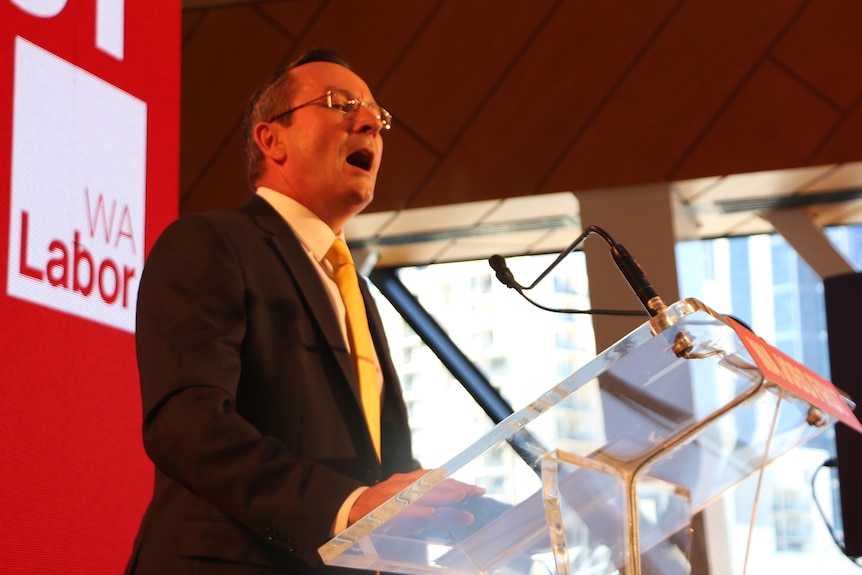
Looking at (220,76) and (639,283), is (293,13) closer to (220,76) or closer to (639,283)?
Answer: (220,76)

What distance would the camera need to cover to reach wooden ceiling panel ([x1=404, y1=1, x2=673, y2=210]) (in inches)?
180

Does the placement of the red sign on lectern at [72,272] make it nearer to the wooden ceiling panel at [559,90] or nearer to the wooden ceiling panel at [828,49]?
the wooden ceiling panel at [559,90]

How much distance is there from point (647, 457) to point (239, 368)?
1.93ft

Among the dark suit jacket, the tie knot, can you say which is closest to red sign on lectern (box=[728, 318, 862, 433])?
the dark suit jacket

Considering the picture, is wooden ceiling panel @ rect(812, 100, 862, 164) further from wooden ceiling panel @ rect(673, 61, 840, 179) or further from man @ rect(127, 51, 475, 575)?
man @ rect(127, 51, 475, 575)

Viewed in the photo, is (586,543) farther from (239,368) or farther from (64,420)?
(64,420)

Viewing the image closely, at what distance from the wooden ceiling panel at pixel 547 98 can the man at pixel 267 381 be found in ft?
8.72

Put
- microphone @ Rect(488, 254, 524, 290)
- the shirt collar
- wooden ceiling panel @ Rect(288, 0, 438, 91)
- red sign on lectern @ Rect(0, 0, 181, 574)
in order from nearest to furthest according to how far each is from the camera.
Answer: microphone @ Rect(488, 254, 524, 290)
the shirt collar
red sign on lectern @ Rect(0, 0, 181, 574)
wooden ceiling panel @ Rect(288, 0, 438, 91)

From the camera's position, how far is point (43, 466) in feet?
7.67

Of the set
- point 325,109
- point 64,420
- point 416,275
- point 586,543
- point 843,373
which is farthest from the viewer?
point 416,275

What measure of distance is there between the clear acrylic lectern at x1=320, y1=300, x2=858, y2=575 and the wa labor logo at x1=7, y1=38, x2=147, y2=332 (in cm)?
139

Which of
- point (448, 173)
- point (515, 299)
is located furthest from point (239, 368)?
point (515, 299)

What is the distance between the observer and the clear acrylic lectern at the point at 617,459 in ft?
3.61

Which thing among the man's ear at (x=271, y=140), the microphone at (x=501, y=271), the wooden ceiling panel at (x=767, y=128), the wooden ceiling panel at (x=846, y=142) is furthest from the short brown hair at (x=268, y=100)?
the wooden ceiling panel at (x=846, y=142)
